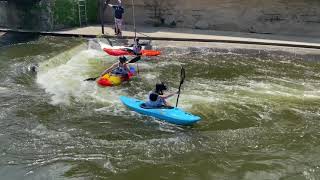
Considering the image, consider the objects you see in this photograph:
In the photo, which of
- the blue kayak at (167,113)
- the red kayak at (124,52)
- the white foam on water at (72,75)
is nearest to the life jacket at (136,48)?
the red kayak at (124,52)

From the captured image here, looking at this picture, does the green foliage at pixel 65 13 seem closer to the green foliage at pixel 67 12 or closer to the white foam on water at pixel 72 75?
the green foliage at pixel 67 12

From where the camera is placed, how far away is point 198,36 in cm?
2269

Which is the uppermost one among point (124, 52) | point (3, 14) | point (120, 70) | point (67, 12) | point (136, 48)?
point (67, 12)

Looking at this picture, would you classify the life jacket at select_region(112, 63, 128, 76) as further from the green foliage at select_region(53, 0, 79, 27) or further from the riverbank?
the green foliage at select_region(53, 0, 79, 27)

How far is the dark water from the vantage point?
34.1 ft

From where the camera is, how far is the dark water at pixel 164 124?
10.4 meters

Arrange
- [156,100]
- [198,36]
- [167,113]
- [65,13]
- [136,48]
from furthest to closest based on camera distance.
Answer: [65,13] < [198,36] < [136,48] < [156,100] < [167,113]

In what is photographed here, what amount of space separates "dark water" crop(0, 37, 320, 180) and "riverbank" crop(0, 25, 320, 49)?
2.19 metres

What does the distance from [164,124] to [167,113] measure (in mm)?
319

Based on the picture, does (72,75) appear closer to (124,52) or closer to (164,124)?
(124,52)

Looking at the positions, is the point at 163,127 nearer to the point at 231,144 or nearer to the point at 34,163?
the point at 231,144

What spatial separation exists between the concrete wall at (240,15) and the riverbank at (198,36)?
58 centimetres

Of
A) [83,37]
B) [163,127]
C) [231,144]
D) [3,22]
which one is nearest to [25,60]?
[83,37]

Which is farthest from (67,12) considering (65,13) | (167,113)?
(167,113)
